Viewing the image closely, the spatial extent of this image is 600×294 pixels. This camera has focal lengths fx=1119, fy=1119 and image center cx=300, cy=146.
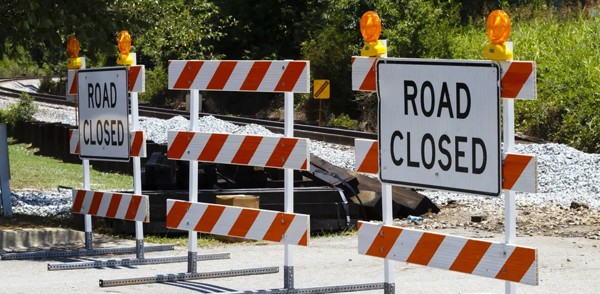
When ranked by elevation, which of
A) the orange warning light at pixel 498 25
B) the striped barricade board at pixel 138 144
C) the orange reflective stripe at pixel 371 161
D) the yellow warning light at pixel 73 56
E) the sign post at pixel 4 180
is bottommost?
the sign post at pixel 4 180

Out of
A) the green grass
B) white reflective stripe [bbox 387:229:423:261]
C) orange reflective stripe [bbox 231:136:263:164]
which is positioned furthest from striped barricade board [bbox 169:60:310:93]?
the green grass

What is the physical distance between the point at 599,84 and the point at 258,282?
61.3 ft

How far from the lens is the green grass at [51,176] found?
65.4 feet

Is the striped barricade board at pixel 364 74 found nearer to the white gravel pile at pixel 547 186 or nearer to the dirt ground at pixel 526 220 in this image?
the dirt ground at pixel 526 220

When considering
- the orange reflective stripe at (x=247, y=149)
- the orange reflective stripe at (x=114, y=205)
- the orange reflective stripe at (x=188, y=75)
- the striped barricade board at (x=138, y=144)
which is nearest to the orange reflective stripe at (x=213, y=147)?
the orange reflective stripe at (x=247, y=149)

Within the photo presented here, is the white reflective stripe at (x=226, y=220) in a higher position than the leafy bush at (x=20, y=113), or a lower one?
higher

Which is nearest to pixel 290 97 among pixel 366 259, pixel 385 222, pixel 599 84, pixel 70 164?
pixel 385 222

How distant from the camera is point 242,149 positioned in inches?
349

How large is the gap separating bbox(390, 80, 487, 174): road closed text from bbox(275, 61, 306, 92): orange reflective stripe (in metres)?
1.80

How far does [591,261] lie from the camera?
10422 mm

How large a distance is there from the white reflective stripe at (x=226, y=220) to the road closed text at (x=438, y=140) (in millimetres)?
2301

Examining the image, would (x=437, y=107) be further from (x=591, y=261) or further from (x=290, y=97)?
(x=591, y=261)

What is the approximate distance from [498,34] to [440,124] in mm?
673

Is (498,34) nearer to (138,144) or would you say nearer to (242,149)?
(242,149)
